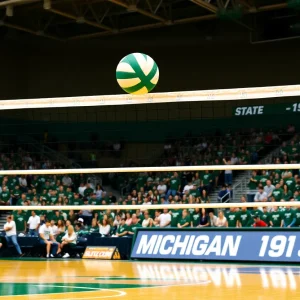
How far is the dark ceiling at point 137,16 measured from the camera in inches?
931

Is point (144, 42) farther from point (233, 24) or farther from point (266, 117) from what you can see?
point (266, 117)

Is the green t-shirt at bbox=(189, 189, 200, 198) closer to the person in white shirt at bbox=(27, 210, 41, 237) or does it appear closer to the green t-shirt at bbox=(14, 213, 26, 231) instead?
the person in white shirt at bbox=(27, 210, 41, 237)

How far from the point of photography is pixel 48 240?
64.6ft

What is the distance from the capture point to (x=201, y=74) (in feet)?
98.7

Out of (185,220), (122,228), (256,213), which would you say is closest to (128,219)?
(122,228)

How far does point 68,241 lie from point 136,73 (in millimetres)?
12854

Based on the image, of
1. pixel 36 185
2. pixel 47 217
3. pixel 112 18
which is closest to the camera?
pixel 47 217

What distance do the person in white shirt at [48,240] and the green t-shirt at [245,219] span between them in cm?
530

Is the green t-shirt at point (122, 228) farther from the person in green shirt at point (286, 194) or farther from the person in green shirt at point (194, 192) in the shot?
the person in green shirt at point (286, 194)

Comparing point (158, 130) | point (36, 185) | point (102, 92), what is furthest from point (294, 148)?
point (102, 92)

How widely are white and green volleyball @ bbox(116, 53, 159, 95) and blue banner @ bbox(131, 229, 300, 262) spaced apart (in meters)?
8.78

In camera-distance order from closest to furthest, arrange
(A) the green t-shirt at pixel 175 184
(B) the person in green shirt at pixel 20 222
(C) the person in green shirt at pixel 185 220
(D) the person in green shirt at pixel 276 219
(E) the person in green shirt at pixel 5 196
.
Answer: (D) the person in green shirt at pixel 276 219 < (C) the person in green shirt at pixel 185 220 < (B) the person in green shirt at pixel 20 222 < (A) the green t-shirt at pixel 175 184 < (E) the person in green shirt at pixel 5 196

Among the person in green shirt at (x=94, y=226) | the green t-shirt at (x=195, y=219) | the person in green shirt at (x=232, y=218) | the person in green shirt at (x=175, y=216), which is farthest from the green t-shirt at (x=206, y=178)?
the person in green shirt at (x=232, y=218)

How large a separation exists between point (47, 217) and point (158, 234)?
5.28 metres
